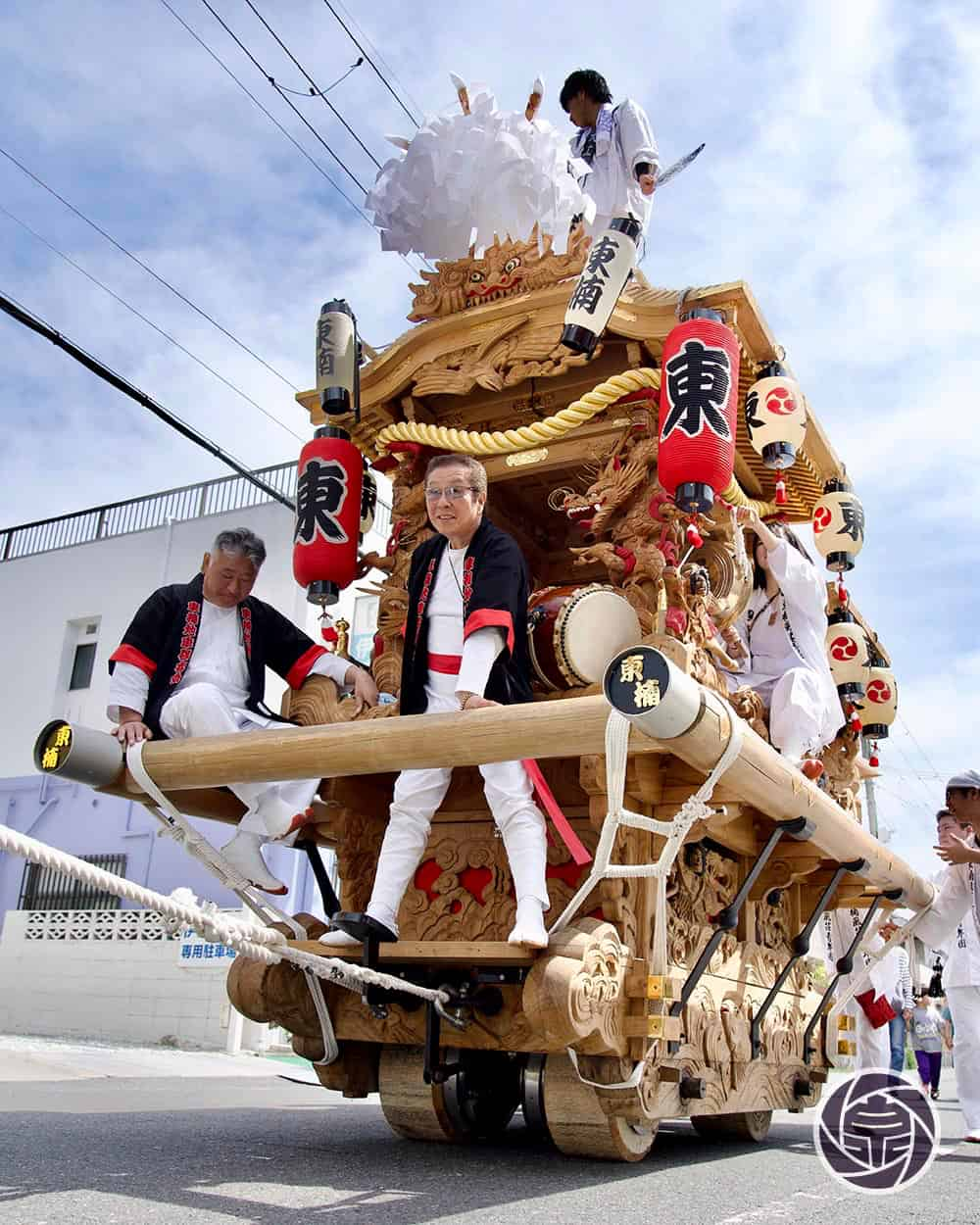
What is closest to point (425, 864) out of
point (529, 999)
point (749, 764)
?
point (529, 999)

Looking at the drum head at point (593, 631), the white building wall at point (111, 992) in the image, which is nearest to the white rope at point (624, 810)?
the drum head at point (593, 631)

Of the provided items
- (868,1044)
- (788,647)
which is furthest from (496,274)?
(868,1044)

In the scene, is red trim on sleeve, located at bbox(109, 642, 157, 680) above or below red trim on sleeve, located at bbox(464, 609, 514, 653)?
below

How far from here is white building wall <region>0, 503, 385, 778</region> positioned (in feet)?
46.6

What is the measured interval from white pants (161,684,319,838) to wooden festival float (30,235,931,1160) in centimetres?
23

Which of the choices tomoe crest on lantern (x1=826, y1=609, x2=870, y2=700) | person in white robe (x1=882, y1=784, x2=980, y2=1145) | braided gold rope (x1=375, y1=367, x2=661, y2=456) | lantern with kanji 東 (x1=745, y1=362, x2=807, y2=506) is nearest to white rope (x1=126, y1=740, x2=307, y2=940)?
braided gold rope (x1=375, y1=367, x2=661, y2=456)

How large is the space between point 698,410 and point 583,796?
165 cm

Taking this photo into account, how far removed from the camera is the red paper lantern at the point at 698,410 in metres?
4.07

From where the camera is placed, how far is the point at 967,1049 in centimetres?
512

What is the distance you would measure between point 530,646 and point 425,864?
105cm

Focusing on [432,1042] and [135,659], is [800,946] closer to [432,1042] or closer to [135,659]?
[432,1042]

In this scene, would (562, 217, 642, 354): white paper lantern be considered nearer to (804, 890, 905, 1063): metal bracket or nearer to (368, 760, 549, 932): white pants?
(368, 760, 549, 932): white pants

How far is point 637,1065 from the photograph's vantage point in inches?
148

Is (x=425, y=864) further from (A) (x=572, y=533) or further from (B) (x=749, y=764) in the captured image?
(A) (x=572, y=533)
